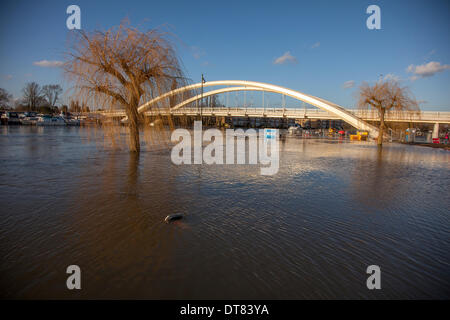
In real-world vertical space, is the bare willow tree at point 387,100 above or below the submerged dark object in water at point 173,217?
above

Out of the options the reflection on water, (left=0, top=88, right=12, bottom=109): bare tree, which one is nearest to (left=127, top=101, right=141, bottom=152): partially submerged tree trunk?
the reflection on water

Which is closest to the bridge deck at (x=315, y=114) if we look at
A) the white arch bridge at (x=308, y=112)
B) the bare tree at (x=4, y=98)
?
the white arch bridge at (x=308, y=112)

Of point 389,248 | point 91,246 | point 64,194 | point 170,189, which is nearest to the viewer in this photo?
point 91,246

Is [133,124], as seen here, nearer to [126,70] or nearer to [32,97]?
[126,70]

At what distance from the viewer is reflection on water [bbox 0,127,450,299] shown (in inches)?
105

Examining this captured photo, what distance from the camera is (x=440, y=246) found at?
12.4 feet

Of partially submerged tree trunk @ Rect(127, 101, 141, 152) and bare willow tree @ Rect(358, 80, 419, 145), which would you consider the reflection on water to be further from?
bare willow tree @ Rect(358, 80, 419, 145)

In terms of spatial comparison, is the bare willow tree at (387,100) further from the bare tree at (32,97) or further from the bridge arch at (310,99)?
the bare tree at (32,97)

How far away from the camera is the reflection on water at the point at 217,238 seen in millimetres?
2660

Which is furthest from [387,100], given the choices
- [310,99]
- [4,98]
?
[4,98]
